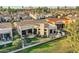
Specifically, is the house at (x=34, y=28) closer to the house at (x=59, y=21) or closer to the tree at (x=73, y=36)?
the house at (x=59, y=21)

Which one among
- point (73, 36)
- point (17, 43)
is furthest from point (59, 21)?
point (17, 43)

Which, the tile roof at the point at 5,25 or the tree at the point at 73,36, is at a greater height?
the tile roof at the point at 5,25

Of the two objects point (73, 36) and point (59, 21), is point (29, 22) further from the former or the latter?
point (73, 36)

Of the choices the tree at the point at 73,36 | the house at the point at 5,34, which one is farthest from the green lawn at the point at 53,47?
the house at the point at 5,34

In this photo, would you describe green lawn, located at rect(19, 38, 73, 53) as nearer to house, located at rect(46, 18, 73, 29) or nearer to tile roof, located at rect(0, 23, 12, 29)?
house, located at rect(46, 18, 73, 29)
